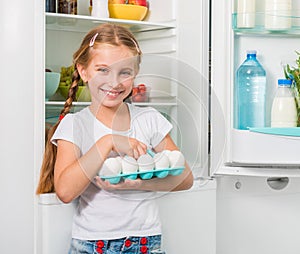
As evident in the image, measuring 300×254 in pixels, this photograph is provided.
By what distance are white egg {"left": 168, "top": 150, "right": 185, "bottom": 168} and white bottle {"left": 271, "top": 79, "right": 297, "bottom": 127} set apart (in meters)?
0.34

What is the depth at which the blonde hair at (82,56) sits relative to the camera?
1708 mm

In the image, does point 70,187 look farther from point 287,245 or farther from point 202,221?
point 287,245

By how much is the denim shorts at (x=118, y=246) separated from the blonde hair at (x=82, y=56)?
19cm

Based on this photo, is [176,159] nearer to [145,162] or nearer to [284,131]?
[145,162]

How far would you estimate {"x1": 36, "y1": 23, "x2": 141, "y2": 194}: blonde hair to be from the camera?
1.71 meters

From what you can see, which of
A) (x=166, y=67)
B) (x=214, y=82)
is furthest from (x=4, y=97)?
(x=214, y=82)

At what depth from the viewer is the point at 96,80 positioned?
5.47ft

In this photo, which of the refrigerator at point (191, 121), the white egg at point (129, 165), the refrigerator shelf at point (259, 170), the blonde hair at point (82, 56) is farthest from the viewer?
the refrigerator shelf at point (259, 170)

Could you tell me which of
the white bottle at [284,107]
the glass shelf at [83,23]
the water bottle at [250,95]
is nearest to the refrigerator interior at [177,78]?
the glass shelf at [83,23]

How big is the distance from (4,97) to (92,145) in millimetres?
326

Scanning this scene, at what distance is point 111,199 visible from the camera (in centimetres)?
174

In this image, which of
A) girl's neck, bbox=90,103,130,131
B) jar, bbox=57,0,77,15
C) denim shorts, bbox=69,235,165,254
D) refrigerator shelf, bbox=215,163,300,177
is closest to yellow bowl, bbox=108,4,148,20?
jar, bbox=57,0,77,15

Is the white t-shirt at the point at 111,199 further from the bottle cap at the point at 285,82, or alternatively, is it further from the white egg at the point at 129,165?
the bottle cap at the point at 285,82

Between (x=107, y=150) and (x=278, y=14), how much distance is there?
66 centimetres
